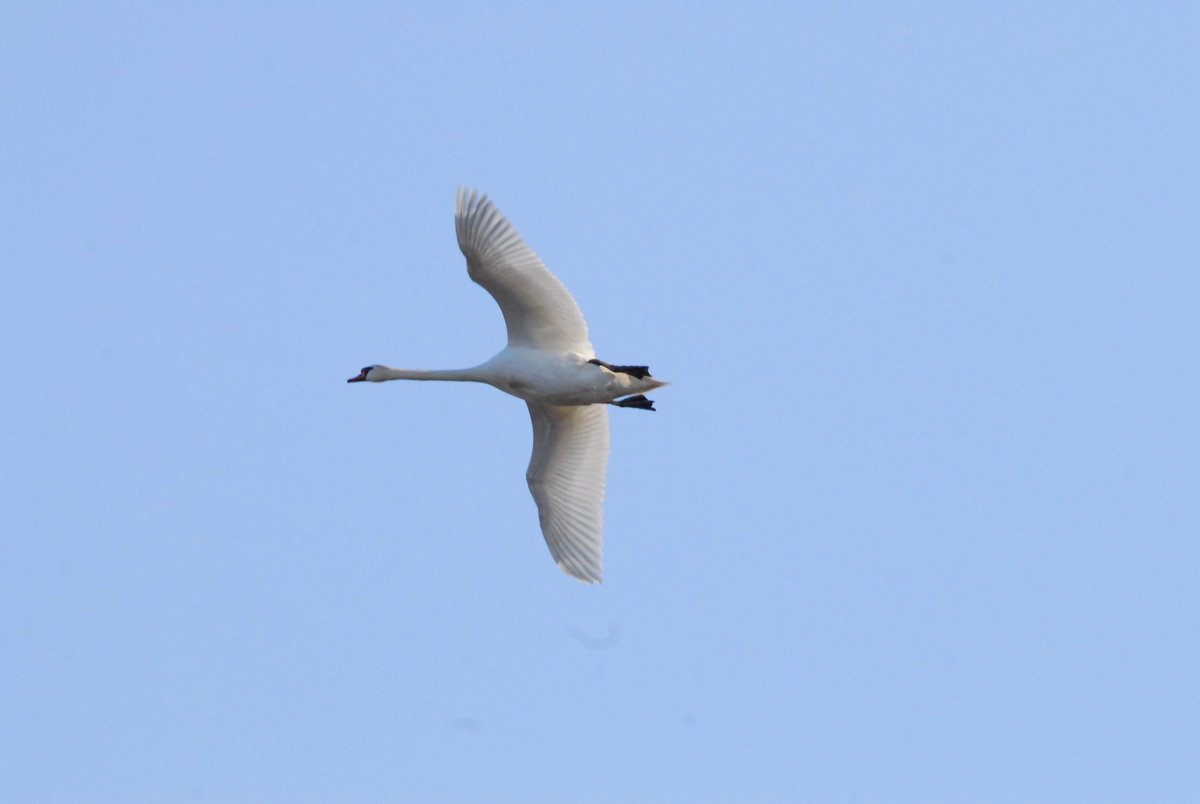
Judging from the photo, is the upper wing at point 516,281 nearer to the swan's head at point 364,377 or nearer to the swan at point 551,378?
the swan at point 551,378

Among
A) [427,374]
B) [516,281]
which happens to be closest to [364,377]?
[427,374]

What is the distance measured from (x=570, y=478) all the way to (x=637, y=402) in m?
1.69

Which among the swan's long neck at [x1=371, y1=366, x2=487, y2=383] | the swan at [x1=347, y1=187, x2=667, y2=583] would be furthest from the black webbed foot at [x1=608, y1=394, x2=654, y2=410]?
the swan's long neck at [x1=371, y1=366, x2=487, y2=383]

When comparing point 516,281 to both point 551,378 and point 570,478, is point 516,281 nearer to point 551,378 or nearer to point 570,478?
point 551,378

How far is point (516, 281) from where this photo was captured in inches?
866

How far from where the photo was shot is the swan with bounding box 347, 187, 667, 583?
71.8ft

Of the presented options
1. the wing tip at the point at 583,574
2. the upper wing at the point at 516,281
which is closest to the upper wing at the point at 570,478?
the wing tip at the point at 583,574

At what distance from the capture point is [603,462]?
23828 millimetres

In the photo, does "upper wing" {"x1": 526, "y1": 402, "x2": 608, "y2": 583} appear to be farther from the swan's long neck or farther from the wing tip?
the swan's long neck

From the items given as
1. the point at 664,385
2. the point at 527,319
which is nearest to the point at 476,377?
the point at 527,319

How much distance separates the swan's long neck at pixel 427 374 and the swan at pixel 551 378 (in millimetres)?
12

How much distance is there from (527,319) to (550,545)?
3.01 metres

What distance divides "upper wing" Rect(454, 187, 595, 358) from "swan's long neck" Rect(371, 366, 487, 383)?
629 mm

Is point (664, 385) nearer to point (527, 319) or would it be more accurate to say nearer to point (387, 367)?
point (527, 319)
